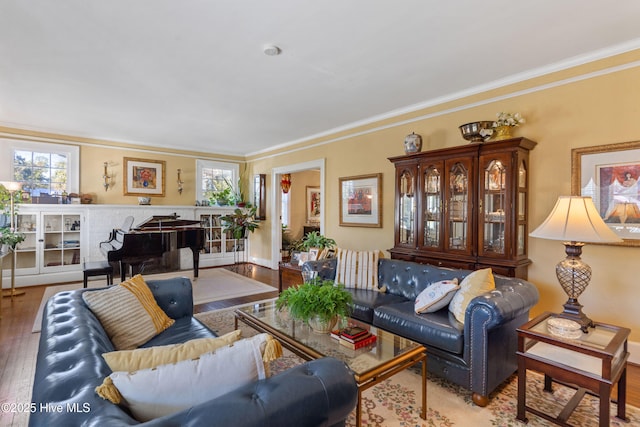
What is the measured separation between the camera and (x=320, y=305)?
210cm

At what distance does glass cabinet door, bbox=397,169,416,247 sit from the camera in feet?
12.9

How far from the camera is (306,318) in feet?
7.06

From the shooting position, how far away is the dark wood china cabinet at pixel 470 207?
311 centimetres

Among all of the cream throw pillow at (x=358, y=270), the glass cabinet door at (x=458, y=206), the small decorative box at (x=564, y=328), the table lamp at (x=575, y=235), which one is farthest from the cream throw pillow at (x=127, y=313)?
the glass cabinet door at (x=458, y=206)

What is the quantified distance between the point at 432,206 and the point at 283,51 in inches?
92.7

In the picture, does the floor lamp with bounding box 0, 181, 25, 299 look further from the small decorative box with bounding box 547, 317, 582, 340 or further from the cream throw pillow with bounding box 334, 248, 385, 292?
the small decorative box with bounding box 547, 317, 582, 340

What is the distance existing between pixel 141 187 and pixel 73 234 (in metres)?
1.45

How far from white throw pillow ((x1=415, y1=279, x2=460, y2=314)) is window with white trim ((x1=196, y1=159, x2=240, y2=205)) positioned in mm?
5968

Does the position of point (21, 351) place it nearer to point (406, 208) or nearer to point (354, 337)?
point (354, 337)

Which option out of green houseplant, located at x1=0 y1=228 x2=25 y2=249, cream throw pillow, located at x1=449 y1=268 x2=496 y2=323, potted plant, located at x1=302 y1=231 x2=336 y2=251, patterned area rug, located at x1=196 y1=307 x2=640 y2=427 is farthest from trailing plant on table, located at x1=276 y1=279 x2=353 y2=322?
green houseplant, located at x1=0 y1=228 x2=25 y2=249

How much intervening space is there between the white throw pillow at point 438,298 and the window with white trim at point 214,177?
5.97 metres

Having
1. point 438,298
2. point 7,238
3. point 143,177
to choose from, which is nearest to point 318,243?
point 438,298

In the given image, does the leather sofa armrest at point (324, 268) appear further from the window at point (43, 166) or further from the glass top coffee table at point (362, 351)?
the window at point (43, 166)

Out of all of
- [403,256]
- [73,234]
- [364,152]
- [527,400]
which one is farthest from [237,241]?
[527,400]
